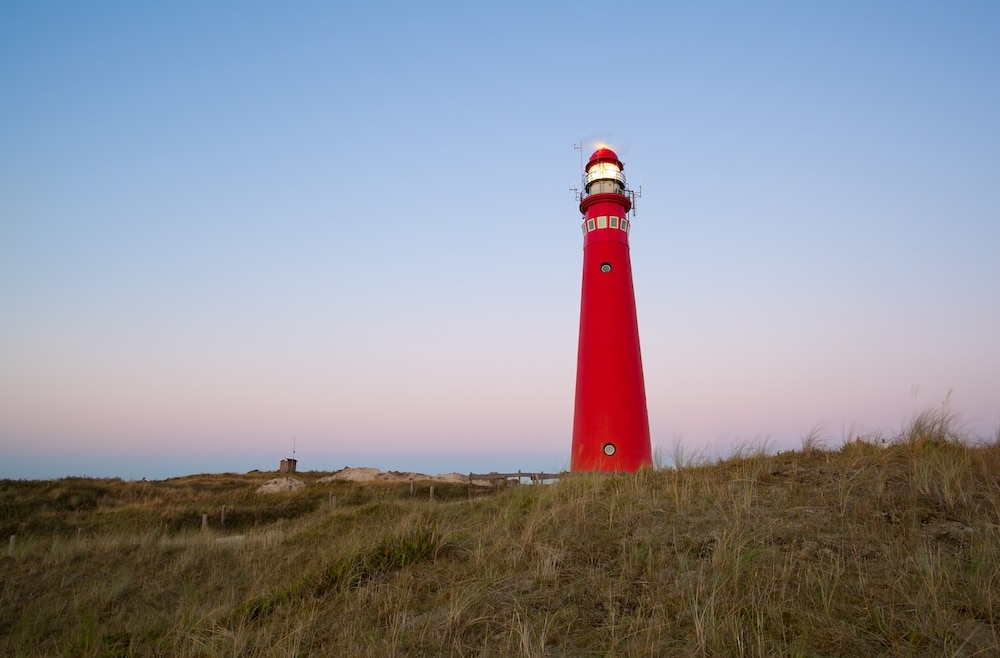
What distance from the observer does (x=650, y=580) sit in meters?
4.37

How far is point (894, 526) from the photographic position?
486 centimetres

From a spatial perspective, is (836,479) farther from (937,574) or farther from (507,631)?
(507,631)

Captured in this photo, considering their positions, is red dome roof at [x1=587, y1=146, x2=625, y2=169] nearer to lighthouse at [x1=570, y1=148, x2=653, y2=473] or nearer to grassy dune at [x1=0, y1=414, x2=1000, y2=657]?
lighthouse at [x1=570, y1=148, x2=653, y2=473]

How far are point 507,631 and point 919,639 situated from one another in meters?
2.46

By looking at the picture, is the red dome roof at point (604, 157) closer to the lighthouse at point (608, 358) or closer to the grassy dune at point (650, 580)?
the lighthouse at point (608, 358)

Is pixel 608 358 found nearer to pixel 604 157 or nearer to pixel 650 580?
pixel 604 157

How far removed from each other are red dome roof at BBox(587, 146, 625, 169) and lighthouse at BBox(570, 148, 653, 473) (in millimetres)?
Result: 1426

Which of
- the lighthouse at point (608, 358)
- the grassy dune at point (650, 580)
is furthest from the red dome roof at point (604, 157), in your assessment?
the grassy dune at point (650, 580)

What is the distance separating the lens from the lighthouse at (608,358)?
16.6 meters

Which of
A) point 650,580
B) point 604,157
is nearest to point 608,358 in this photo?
point 604,157

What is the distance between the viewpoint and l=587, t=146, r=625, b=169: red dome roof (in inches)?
806

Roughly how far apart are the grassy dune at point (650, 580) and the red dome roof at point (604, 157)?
1469cm

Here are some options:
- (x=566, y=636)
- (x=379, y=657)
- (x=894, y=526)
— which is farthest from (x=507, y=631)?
(x=894, y=526)

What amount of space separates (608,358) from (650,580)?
13.0 meters
